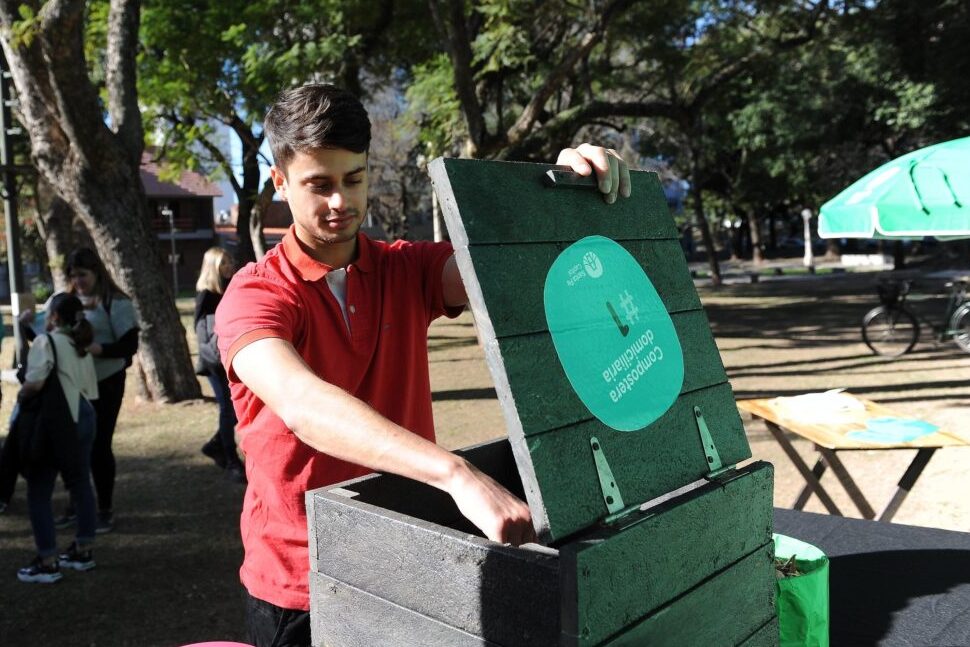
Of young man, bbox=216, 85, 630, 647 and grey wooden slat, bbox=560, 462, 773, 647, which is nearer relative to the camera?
grey wooden slat, bbox=560, 462, 773, 647

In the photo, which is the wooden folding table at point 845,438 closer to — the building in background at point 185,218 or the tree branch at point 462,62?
the tree branch at point 462,62

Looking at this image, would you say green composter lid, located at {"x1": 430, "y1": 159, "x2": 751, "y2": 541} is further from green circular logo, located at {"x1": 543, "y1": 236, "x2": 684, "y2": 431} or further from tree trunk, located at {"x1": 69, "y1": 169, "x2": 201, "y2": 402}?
tree trunk, located at {"x1": 69, "y1": 169, "x2": 201, "y2": 402}

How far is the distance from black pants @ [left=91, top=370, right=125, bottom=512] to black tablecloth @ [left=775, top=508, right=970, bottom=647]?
14.6 feet


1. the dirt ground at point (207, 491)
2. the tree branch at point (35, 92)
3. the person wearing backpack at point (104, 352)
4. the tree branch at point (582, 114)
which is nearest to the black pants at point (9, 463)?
the dirt ground at point (207, 491)

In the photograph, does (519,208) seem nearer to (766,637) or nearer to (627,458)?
A: (627,458)

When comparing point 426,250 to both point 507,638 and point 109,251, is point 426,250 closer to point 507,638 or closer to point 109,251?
point 507,638

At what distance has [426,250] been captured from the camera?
1945 mm

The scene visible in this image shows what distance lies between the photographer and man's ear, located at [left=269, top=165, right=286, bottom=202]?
164cm

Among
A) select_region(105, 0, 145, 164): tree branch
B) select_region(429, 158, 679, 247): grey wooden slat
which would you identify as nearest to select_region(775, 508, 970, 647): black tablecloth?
select_region(429, 158, 679, 247): grey wooden slat

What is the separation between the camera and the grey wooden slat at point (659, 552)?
3.57ft

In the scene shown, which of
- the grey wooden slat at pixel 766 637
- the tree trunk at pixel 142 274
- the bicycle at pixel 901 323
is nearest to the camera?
the grey wooden slat at pixel 766 637

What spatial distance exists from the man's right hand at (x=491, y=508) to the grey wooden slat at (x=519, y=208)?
0.32 metres

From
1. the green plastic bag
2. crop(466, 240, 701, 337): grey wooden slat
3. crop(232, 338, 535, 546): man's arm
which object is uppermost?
crop(466, 240, 701, 337): grey wooden slat

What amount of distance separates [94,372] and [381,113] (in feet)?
93.2
